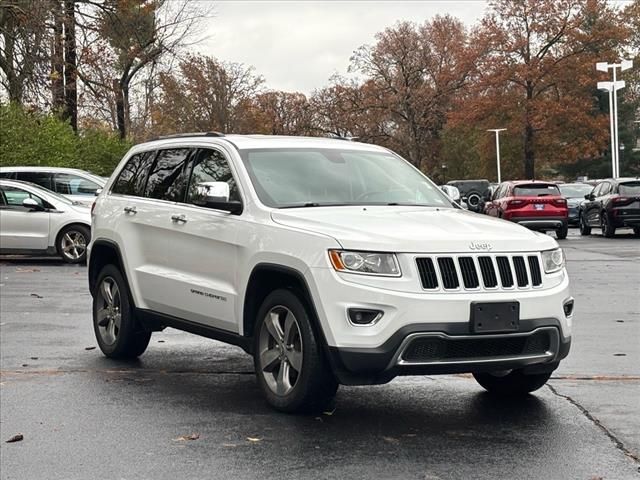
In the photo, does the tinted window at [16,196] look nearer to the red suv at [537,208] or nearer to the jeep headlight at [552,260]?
the red suv at [537,208]

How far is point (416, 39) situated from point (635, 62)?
2235cm

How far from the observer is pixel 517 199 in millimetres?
31078

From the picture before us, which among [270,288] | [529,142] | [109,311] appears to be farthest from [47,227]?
[529,142]

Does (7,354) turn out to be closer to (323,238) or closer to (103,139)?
(323,238)

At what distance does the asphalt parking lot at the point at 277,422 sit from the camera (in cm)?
565

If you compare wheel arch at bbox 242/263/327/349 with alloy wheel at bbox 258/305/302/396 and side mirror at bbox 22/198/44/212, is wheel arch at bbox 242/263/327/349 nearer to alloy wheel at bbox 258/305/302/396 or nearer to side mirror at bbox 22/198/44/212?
alloy wheel at bbox 258/305/302/396

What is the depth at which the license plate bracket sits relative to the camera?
20.5ft

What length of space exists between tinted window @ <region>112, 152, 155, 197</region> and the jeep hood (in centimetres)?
228

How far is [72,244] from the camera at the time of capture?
2053cm

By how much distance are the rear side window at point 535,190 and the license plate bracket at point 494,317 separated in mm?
25336

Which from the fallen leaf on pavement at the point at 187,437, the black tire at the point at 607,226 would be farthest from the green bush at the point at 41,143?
the fallen leaf on pavement at the point at 187,437

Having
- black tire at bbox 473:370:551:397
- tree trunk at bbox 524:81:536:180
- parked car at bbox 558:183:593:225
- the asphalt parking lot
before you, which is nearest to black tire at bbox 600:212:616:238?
parked car at bbox 558:183:593:225

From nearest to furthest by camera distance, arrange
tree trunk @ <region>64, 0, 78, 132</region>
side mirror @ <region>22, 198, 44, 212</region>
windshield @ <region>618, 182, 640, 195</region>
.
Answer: side mirror @ <region>22, 198, 44, 212</region>
windshield @ <region>618, 182, 640, 195</region>
tree trunk @ <region>64, 0, 78, 132</region>

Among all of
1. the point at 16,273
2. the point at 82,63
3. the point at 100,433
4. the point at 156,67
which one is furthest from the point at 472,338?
the point at 156,67
